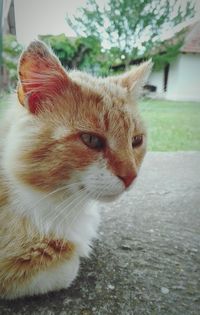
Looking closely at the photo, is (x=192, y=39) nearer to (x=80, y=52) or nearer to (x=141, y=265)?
(x=80, y=52)

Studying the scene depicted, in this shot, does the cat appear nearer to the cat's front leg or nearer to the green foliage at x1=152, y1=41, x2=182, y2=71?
the cat's front leg

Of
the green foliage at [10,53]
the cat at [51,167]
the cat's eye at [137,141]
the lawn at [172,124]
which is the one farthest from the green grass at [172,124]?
the green foliage at [10,53]

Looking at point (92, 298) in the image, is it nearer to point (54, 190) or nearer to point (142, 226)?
point (54, 190)

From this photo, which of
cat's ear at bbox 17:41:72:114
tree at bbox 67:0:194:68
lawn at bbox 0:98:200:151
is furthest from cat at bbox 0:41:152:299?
tree at bbox 67:0:194:68

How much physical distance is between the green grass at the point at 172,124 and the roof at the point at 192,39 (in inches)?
5.6

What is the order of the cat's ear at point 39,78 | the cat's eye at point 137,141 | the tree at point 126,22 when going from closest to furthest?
the cat's ear at point 39,78 < the cat's eye at point 137,141 < the tree at point 126,22

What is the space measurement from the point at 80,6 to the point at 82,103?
0.42m

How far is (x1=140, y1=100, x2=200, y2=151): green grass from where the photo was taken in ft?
2.71

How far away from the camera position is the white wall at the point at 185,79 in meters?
0.86

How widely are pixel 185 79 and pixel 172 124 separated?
0.42 ft

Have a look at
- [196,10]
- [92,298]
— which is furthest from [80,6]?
[92,298]

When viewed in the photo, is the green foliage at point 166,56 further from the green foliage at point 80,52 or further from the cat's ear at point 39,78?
the cat's ear at point 39,78

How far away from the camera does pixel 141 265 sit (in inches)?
25.6

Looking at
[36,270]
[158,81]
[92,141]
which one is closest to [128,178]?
[92,141]
